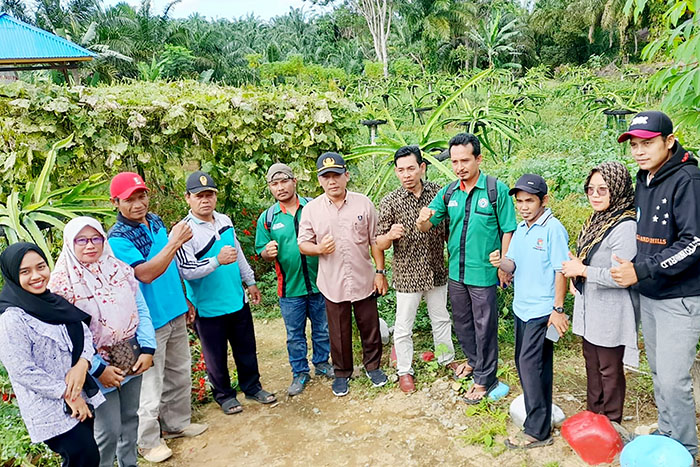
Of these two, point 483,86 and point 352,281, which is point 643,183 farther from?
point 483,86

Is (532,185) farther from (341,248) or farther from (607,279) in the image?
(341,248)

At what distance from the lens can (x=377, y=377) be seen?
13.7 ft

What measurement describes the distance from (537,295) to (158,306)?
2.36m

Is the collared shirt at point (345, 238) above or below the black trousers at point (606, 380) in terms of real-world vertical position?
above

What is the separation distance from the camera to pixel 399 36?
3631 centimetres

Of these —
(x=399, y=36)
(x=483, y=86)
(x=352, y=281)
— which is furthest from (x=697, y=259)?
(x=399, y=36)

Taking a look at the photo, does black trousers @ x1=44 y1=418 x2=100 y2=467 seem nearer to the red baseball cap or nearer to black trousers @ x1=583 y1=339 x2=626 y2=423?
the red baseball cap

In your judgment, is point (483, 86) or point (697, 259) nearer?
point (697, 259)

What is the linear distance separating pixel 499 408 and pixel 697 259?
5.47ft

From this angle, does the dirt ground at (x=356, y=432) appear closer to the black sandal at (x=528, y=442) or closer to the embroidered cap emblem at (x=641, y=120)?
the black sandal at (x=528, y=442)

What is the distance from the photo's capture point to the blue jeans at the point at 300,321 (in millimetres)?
4285

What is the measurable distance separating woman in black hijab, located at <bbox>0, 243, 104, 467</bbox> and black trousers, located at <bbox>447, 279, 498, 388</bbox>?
2408mm

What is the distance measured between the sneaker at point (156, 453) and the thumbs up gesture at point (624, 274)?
294 cm

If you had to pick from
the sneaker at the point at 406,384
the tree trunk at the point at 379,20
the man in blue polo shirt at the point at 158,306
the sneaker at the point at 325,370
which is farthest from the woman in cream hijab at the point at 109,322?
the tree trunk at the point at 379,20
